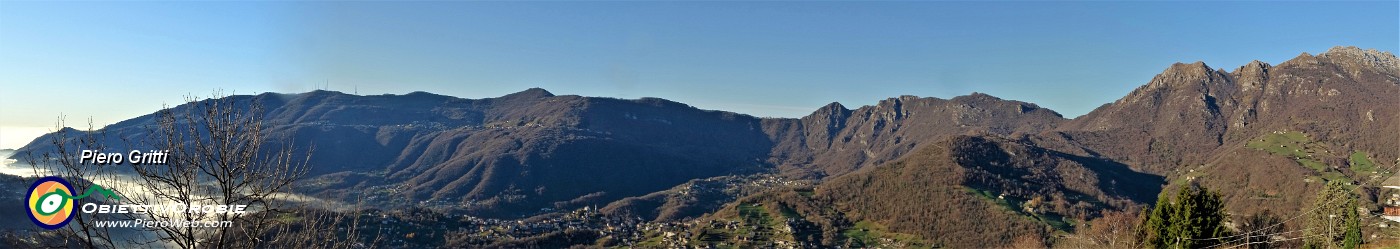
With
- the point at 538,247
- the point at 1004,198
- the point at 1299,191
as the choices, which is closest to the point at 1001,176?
the point at 1004,198

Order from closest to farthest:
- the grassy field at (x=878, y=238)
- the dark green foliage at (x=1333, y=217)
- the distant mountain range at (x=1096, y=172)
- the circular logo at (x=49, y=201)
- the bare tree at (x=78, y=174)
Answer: the bare tree at (x=78, y=174) → the circular logo at (x=49, y=201) → the dark green foliage at (x=1333, y=217) → the grassy field at (x=878, y=238) → the distant mountain range at (x=1096, y=172)

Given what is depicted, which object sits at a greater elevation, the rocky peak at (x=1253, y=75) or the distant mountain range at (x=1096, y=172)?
the rocky peak at (x=1253, y=75)

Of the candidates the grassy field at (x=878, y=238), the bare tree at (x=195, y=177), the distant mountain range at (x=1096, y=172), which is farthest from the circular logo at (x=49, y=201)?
the grassy field at (x=878, y=238)

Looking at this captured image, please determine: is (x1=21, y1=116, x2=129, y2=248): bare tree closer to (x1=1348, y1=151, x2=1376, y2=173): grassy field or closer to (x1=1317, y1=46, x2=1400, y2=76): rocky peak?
(x1=1348, y1=151, x2=1376, y2=173): grassy field

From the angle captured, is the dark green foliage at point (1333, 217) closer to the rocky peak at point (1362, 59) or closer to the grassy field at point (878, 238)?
the grassy field at point (878, 238)

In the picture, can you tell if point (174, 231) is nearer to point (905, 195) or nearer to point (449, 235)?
point (449, 235)

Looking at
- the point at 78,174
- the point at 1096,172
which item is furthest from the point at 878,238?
the point at 78,174

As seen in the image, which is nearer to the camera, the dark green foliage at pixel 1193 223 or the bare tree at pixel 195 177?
the bare tree at pixel 195 177

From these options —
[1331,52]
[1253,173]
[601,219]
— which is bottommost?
[601,219]

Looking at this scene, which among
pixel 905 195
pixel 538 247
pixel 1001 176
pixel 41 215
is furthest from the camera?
pixel 1001 176
